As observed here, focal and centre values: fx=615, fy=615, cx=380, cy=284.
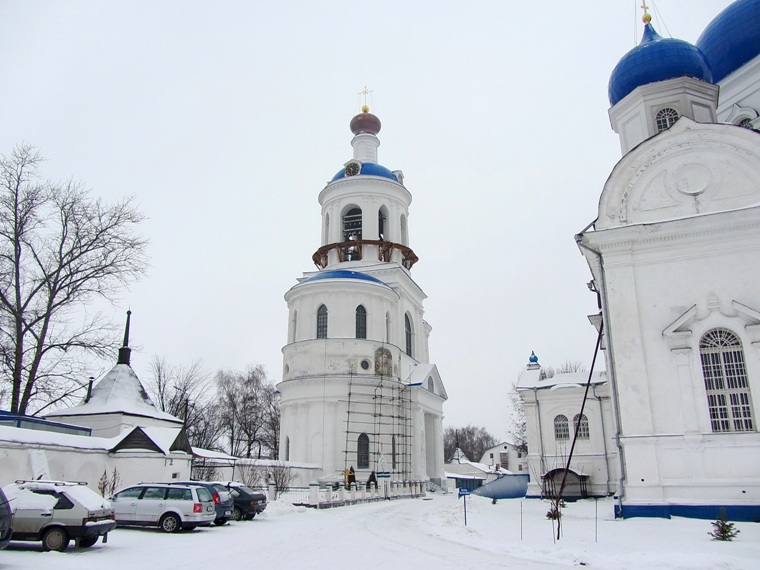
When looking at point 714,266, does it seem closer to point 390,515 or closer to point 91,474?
point 390,515

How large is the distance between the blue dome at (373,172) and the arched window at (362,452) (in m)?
16.7

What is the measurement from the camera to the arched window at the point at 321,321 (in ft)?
110

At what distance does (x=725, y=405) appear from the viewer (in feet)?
51.6

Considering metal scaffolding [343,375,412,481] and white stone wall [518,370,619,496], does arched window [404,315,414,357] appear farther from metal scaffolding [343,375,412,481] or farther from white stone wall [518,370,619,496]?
white stone wall [518,370,619,496]

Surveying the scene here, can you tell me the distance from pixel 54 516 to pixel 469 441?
378ft

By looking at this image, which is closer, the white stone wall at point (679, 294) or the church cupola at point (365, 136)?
the white stone wall at point (679, 294)

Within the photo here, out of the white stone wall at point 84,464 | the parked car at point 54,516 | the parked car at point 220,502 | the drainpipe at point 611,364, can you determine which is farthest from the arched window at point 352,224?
the parked car at point 54,516

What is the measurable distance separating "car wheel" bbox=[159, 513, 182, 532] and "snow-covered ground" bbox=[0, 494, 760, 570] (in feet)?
0.70

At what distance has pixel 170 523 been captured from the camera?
13.8 metres

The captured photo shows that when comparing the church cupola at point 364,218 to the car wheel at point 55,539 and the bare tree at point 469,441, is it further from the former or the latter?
the bare tree at point 469,441

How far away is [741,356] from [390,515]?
36.1 feet

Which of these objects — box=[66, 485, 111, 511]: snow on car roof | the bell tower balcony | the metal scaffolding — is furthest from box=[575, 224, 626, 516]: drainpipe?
the bell tower balcony

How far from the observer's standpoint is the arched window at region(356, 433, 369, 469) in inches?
1219

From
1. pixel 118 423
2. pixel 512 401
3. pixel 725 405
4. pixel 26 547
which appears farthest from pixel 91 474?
pixel 512 401
